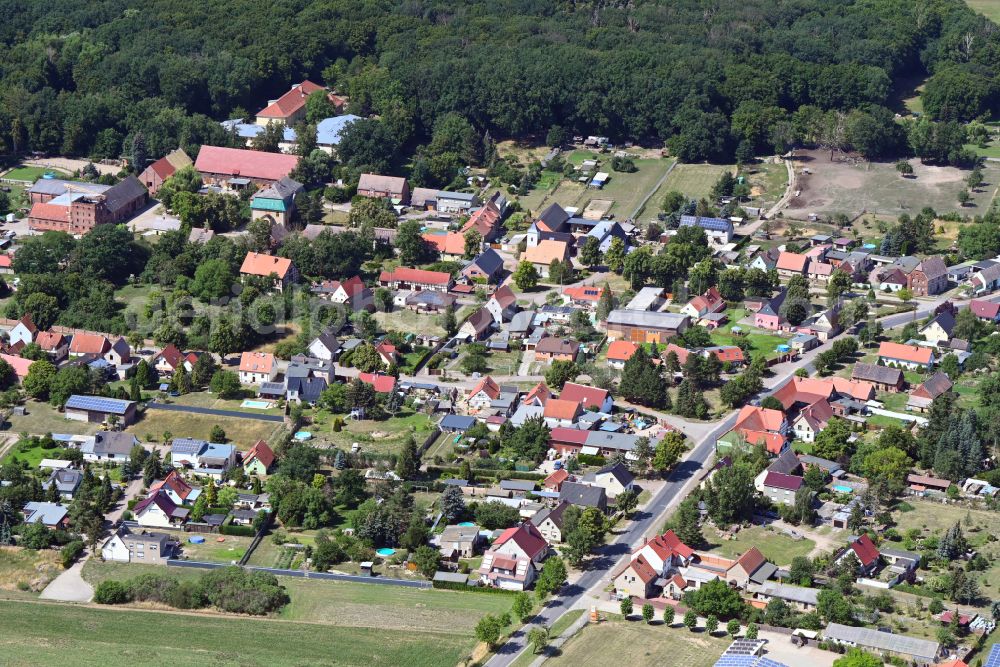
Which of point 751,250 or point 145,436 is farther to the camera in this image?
point 751,250

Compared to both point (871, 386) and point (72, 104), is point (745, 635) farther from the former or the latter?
point (72, 104)

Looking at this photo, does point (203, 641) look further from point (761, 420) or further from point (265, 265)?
point (265, 265)

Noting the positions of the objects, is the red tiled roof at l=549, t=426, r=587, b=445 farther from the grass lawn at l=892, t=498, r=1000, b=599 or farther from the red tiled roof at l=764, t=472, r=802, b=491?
the grass lawn at l=892, t=498, r=1000, b=599

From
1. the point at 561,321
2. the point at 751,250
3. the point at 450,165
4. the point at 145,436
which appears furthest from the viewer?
the point at 450,165

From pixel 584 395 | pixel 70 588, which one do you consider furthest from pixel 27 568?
pixel 584 395

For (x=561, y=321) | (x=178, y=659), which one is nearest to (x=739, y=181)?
(x=561, y=321)

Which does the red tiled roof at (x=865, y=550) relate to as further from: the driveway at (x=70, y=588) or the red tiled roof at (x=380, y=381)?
the driveway at (x=70, y=588)

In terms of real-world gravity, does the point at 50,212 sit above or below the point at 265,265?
below
